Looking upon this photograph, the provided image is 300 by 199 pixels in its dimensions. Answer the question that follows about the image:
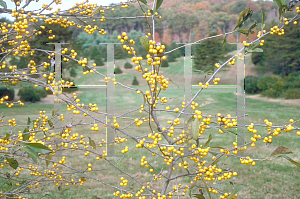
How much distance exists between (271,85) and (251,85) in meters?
0.48

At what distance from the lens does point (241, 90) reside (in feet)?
8.50

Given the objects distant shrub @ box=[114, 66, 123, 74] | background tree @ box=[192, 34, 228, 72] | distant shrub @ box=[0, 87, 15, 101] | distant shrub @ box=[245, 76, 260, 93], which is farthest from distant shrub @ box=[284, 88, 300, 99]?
distant shrub @ box=[0, 87, 15, 101]

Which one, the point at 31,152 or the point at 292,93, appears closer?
the point at 31,152

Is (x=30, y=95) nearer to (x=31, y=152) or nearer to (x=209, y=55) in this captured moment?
(x=209, y=55)

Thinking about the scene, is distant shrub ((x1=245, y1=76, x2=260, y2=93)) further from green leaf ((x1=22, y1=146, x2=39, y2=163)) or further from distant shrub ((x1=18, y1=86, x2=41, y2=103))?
green leaf ((x1=22, y1=146, x2=39, y2=163))

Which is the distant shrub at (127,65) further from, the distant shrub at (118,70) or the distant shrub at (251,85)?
the distant shrub at (251,85)

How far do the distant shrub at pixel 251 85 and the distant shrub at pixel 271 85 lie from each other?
12cm

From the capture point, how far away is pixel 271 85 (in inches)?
236

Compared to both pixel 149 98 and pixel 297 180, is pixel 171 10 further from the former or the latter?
pixel 149 98

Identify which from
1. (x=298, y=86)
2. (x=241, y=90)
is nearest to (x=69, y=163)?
(x=241, y=90)

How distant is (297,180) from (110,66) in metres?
2.25

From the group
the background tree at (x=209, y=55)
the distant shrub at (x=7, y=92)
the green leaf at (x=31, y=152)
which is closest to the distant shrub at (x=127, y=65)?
the background tree at (x=209, y=55)

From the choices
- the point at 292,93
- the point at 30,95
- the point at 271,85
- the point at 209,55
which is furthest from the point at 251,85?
the point at 30,95

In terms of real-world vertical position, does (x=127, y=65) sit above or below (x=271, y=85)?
above
